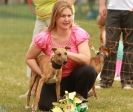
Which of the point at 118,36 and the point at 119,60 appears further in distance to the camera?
the point at 119,60

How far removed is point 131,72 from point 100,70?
63cm

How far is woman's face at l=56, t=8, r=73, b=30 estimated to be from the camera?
6.56m

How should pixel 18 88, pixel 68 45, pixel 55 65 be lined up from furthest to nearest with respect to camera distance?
1. pixel 18 88
2. pixel 68 45
3. pixel 55 65

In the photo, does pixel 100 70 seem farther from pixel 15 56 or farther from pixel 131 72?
pixel 15 56

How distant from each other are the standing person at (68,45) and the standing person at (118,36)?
2.07 meters

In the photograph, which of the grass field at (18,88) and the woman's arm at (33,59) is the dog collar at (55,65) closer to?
the woman's arm at (33,59)

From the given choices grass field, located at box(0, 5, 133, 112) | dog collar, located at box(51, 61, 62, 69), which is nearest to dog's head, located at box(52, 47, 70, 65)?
dog collar, located at box(51, 61, 62, 69)

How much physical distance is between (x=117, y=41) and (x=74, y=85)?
6.95 ft

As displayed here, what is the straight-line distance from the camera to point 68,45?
6.69 m

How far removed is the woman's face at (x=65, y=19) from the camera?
21.5 feet

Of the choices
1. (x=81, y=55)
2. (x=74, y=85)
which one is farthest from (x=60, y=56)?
(x=74, y=85)

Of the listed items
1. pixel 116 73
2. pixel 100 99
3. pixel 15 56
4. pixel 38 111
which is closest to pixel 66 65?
pixel 38 111

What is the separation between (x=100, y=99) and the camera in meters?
7.86

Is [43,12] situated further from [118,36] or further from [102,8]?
[118,36]
